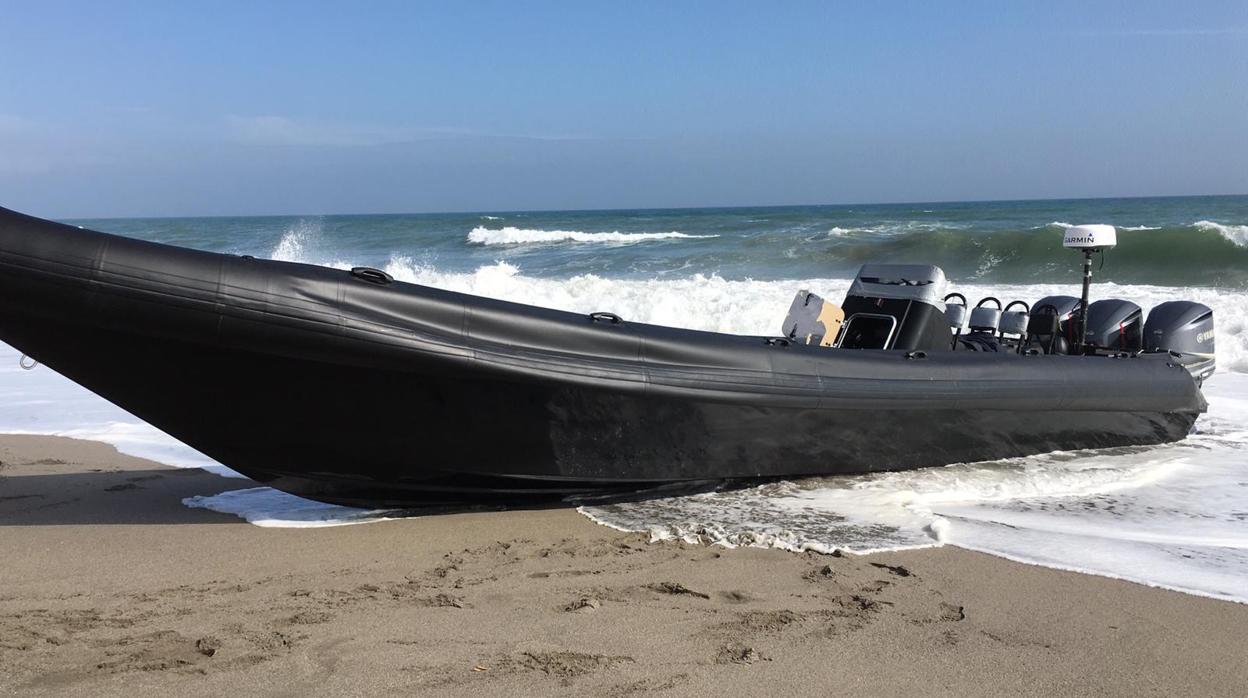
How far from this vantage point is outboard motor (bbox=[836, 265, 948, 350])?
18.8 feet

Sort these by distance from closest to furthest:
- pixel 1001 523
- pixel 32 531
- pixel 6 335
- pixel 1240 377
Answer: pixel 6 335 → pixel 32 531 → pixel 1001 523 → pixel 1240 377

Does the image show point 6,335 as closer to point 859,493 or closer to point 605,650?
point 605,650

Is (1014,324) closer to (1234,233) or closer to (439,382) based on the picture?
(439,382)

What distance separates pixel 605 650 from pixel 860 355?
8.18 ft

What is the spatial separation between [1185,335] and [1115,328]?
0.43m

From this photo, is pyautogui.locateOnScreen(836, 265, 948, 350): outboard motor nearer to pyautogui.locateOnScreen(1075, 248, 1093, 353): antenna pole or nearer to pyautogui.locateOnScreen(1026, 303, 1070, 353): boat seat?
pyautogui.locateOnScreen(1026, 303, 1070, 353): boat seat

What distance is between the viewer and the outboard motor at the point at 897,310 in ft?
18.8

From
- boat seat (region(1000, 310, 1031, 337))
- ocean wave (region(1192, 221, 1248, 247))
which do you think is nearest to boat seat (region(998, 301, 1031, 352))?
boat seat (region(1000, 310, 1031, 337))

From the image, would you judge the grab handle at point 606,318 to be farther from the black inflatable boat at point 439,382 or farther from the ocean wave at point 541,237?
the ocean wave at point 541,237

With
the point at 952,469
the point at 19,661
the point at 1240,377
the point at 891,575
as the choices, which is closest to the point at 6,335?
the point at 19,661

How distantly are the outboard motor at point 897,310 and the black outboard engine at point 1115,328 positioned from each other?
5.58 ft

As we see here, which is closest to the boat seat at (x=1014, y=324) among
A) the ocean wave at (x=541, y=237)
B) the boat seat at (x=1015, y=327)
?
the boat seat at (x=1015, y=327)

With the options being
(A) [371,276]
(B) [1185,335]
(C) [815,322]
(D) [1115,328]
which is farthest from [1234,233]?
(A) [371,276]

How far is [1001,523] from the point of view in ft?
15.2
